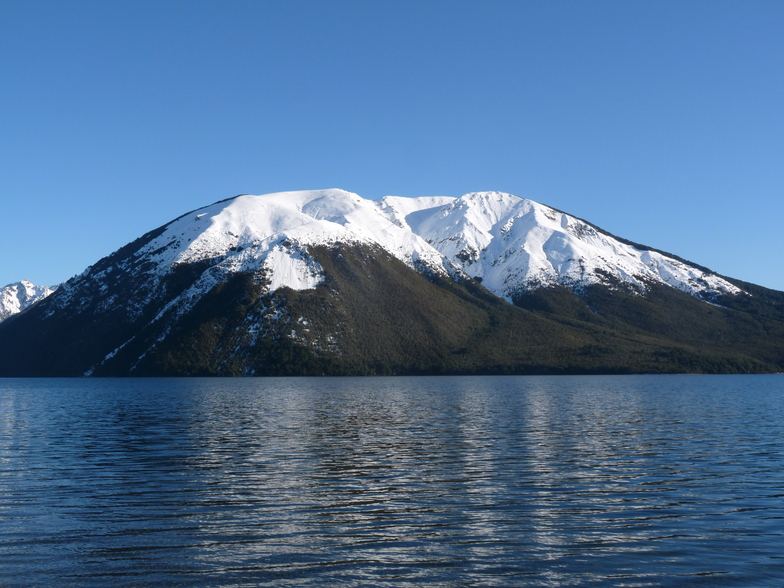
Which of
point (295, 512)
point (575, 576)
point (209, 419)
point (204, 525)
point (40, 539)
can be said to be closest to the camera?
point (575, 576)

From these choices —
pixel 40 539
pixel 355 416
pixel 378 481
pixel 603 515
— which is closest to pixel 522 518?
pixel 603 515

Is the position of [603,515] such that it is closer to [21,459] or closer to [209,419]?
[21,459]

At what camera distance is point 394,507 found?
32625mm

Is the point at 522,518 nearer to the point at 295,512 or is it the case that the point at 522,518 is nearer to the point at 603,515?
the point at 603,515

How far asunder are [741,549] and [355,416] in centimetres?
5968

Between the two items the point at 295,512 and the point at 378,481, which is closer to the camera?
the point at 295,512

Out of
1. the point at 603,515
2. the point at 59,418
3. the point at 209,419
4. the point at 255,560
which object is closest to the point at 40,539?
the point at 255,560

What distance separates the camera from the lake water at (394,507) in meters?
23.4

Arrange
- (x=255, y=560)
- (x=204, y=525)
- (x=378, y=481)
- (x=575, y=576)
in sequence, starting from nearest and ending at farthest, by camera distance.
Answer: (x=575, y=576), (x=255, y=560), (x=204, y=525), (x=378, y=481)

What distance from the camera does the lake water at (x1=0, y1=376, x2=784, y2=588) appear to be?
23.4 metres

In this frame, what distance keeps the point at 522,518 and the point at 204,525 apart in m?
14.1

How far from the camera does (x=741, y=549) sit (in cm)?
2555

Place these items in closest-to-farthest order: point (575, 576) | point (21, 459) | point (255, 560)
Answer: point (575, 576) → point (255, 560) → point (21, 459)

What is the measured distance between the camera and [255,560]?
24.4 metres
